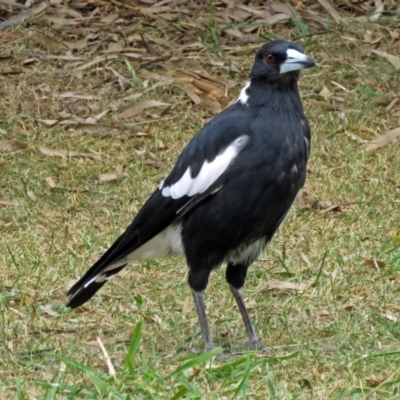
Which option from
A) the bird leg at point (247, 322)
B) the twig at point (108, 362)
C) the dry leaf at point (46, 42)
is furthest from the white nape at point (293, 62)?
the dry leaf at point (46, 42)

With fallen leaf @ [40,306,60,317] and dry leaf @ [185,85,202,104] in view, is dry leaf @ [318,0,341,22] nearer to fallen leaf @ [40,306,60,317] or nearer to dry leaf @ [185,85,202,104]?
dry leaf @ [185,85,202,104]

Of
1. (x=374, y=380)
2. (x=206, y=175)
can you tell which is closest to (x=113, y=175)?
(x=206, y=175)

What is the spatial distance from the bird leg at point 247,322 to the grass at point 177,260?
0.08m

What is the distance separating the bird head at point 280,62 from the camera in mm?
3979

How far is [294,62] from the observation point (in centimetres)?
397

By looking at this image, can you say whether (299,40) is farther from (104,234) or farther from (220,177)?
(220,177)

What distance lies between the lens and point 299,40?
23.6 feet

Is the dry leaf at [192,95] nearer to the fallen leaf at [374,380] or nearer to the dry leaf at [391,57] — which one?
the dry leaf at [391,57]

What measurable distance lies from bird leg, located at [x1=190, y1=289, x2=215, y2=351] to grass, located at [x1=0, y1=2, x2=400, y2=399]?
0.09 m

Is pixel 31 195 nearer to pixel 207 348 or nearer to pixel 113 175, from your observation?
pixel 113 175

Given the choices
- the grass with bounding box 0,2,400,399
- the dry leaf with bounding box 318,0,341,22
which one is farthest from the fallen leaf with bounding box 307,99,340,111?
→ the dry leaf with bounding box 318,0,341,22

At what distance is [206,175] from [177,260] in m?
1.03

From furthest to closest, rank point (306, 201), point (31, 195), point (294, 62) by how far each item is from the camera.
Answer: point (31, 195) < point (306, 201) < point (294, 62)

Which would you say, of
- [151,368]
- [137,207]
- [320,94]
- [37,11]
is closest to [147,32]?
[37,11]
